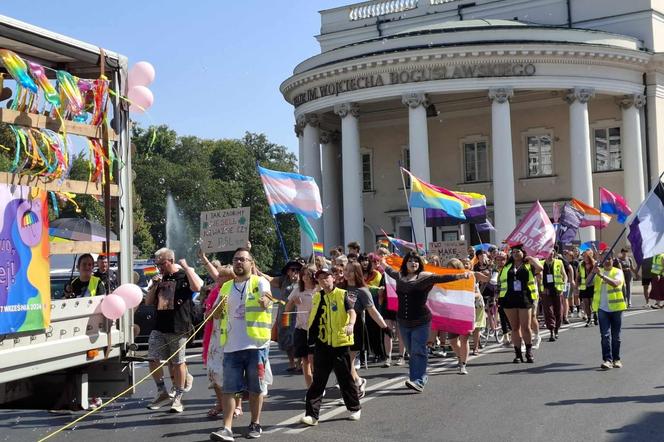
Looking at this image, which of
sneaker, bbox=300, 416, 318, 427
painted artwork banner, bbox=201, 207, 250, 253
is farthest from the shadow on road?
painted artwork banner, bbox=201, 207, 250, 253

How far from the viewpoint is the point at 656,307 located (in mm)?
24359

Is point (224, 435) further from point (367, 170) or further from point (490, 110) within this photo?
point (367, 170)

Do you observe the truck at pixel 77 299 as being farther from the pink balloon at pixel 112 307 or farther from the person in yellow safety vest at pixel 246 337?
the person in yellow safety vest at pixel 246 337

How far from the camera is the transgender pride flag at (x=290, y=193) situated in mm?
13164

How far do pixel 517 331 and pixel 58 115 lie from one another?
30.4 ft

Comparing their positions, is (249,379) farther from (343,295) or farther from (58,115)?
(58,115)

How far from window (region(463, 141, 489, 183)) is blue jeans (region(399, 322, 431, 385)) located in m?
30.5

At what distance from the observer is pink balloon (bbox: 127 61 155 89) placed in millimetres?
6902

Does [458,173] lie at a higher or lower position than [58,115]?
higher

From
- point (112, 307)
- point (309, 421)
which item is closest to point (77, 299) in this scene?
point (112, 307)

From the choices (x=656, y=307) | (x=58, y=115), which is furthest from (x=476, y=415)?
(x=656, y=307)

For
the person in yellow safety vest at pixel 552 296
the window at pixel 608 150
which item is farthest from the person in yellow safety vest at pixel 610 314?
the window at pixel 608 150

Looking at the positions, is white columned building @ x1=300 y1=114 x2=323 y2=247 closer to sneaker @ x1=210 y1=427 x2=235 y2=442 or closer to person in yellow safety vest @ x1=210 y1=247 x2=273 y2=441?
person in yellow safety vest @ x1=210 y1=247 x2=273 y2=441

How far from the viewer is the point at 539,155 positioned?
39562 millimetres
